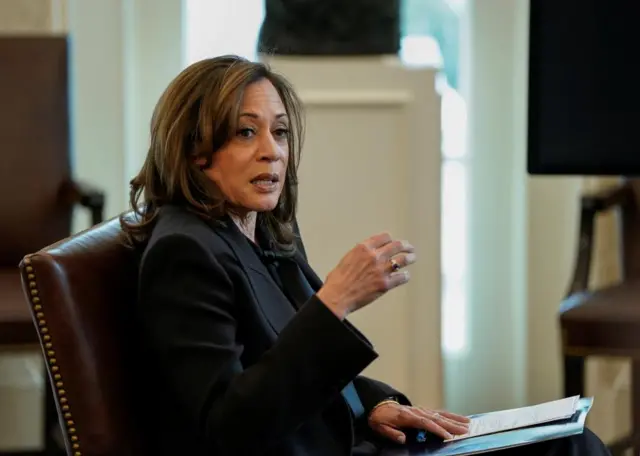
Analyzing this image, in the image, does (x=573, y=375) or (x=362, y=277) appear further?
(x=573, y=375)

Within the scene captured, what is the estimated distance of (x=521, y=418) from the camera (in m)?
1.44

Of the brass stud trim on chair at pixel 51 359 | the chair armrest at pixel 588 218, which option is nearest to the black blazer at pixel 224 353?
the brass stud trim on chair at pixel 51 359

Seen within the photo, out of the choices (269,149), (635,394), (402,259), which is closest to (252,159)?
(269,149)

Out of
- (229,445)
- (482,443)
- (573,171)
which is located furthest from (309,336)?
(573,171)

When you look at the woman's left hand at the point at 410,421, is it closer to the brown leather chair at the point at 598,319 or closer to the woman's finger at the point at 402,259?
the woman's finger at the point at 402,259

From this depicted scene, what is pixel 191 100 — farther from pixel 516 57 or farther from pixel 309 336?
pixel 516 57

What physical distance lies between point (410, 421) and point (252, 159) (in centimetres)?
43

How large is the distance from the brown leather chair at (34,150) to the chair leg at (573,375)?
1.17 meters

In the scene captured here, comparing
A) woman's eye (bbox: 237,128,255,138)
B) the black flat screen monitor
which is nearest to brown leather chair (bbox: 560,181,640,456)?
the black flat screen monitor

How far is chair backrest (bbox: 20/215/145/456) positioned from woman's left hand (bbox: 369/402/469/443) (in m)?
0.37

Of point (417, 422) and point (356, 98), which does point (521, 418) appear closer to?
point (417, 422)

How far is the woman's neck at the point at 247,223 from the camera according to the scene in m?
1.44

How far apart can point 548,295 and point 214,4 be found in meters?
1.26

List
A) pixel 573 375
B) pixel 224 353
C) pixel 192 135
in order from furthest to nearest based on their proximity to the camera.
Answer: pixel 573 375 < pixel 192 135 < pixel 224 353
